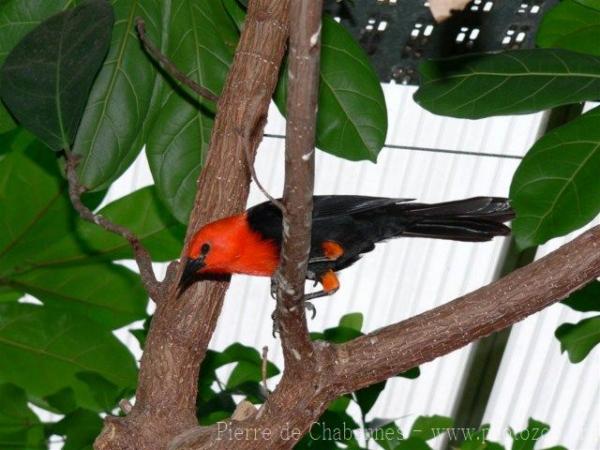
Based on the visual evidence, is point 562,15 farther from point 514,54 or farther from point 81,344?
point 81,344

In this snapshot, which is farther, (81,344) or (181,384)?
(81,344)

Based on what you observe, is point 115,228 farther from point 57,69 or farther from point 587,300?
point 587,300

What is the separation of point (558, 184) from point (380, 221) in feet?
1.21

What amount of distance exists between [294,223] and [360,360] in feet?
1.15

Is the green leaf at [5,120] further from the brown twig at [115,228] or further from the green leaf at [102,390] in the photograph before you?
the green leaf at [102,390]

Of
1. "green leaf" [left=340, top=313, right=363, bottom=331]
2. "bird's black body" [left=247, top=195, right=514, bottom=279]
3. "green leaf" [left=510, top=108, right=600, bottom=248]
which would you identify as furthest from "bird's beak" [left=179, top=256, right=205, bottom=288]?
"green leaf" [left=340, top=313, right=363, bottom=331]

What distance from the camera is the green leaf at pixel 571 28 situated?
6.37 feet

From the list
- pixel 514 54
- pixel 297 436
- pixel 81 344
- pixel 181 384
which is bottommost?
pixel 297 436

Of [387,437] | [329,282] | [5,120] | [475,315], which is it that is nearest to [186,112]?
[5,120]

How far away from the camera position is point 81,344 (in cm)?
225

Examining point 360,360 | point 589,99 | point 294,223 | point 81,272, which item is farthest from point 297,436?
point 81,272

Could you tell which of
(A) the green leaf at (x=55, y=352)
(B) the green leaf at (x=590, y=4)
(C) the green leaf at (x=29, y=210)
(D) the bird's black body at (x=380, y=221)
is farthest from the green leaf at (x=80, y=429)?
(B) the green leaf at (x=590, y=4)

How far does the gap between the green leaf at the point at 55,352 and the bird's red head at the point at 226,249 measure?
0.60m

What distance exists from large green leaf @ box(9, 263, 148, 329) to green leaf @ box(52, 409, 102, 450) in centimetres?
34
